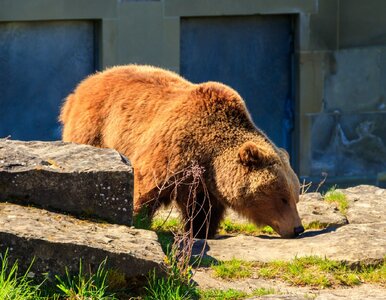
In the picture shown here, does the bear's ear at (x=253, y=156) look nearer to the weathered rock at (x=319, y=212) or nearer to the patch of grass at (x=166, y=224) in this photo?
the weathered rock at (x=319, y=212)

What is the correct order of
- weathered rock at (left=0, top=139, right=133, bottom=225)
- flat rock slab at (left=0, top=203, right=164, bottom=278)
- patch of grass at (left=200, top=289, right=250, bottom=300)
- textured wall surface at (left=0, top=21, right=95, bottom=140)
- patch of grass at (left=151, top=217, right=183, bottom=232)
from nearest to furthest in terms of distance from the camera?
flat rock slab at (left=0, top=203, right=164, bottom=278), patch of grass at (left=200, top=289, right=250, bottom=300), weathered rock at (left=0, top=139, right=133, bottom=225), patch of grass at (left=151, top=217, right=183, bottom=232), textured wall surface at (left=0, top=21, right=95, bottom=140)

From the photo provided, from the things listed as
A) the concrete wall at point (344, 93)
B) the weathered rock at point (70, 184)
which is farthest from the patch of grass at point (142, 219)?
the concrete wall at point (344, 93)

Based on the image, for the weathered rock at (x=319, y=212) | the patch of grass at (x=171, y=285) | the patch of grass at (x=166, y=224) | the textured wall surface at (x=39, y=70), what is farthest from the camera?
the textured wall surface at (x=39, y=70)

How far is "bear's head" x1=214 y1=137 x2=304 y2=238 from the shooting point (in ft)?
28.2

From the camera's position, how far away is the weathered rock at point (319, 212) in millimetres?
8633

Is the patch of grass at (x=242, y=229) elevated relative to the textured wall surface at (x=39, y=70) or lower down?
lower down

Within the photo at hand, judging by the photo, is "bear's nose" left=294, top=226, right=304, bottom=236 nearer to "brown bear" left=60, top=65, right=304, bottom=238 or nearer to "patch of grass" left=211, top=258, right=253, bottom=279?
"brown bear" left=60, top=65, right=304, bottom=238

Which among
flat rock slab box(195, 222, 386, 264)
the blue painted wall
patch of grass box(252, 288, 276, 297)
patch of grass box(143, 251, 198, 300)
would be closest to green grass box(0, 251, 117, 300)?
patch of grass box(143, 251, 198, 300)

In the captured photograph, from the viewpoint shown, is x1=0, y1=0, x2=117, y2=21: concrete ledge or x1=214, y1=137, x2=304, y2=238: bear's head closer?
x1=214, y1=137, x2=304, y2=238: bear's head

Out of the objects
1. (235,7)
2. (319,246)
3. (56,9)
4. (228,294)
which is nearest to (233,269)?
(228,294)

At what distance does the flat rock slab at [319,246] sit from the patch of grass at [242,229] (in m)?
0.88

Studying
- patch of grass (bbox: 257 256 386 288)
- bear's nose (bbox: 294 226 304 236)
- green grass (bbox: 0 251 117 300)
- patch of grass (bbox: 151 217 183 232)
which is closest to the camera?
green grass (bbox: 0 251 117 300)

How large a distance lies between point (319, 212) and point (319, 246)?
5.07ft

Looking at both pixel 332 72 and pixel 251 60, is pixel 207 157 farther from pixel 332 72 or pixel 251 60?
pixel 332 72
